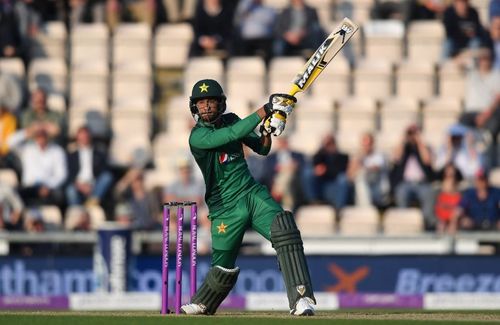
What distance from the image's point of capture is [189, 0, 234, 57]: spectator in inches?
651

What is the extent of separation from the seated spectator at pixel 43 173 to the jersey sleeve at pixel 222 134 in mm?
5936

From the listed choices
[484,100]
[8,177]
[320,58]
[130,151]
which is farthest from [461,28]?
[320,58]

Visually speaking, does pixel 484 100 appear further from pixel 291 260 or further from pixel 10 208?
pixel 291 260

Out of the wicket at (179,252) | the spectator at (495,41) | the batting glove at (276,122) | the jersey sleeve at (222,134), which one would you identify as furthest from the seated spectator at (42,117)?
the batting glove at (276,122)

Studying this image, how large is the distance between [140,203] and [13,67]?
2.78m

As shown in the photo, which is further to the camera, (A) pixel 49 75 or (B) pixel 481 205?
(A) pixel 49 75

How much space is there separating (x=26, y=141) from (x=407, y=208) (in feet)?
14.0

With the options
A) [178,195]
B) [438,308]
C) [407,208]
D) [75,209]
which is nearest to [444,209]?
[407,208]

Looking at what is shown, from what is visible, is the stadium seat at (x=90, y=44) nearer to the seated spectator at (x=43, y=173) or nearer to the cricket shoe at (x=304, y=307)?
the seated spectator at (x=43, y=173)

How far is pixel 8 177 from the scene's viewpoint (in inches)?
591

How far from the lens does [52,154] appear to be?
15.0m

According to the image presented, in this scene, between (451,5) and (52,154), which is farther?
(451,5)

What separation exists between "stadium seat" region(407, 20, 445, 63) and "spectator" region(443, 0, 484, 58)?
162 millimetres

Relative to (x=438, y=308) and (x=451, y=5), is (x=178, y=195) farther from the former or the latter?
(x=451, y=5)
